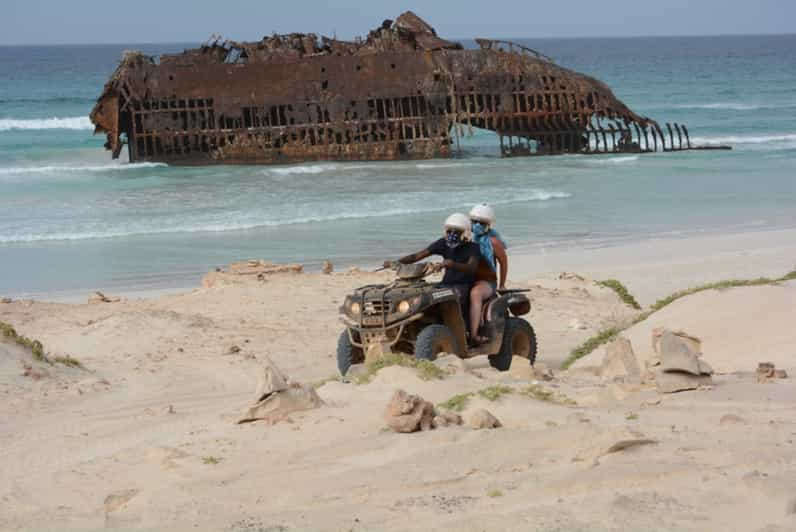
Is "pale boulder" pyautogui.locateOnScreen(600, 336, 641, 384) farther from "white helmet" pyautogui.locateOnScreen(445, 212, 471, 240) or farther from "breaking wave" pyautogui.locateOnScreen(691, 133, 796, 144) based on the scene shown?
"breaking wave" pyautogui.locateOnScreen(691, 133, 796, 144)

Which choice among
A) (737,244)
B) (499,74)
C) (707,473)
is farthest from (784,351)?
(499,74)

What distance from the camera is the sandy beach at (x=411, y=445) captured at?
5.79 m

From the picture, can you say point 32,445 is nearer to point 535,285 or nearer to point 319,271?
point 535,285

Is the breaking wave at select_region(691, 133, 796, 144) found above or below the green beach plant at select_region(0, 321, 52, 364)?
below

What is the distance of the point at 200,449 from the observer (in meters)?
7.23

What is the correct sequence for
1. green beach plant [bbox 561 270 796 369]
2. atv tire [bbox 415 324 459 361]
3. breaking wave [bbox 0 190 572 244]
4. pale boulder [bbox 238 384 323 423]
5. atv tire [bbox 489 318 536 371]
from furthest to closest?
breaking wave [bbox 0 190 572 244] → green beach plant [bbox 561 270 796 369] → atv tire [bbox 489 318 536 371] → atv tire [bbox 415 324 459 361] → pale boulder [bbox 238 384 323 423]

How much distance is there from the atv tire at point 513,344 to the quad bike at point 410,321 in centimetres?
10

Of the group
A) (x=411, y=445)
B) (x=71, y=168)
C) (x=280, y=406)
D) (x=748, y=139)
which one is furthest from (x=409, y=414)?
(x=748, y=139)

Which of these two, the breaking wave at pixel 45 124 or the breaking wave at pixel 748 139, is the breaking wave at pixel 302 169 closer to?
the breaking wave at pixel 748 139

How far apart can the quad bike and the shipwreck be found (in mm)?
26808

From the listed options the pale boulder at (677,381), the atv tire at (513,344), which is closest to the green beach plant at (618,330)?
the atv tire at (513,344)

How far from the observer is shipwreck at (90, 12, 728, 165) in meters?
36.3

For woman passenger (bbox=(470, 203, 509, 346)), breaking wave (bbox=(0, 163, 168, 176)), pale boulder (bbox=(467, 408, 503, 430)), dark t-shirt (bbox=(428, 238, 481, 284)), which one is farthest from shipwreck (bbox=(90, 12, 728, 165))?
pale boulder (bbox=(467, 408, 503, 430))

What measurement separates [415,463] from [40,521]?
6.25 feet
